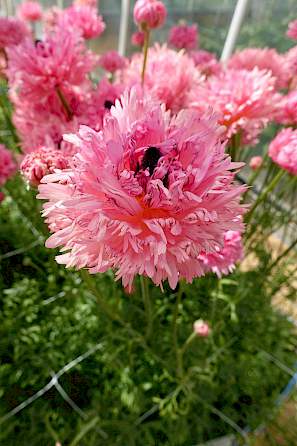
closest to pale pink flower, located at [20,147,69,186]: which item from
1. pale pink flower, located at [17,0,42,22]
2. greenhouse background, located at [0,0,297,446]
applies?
greenhouse background, located at [0,0,297,446]

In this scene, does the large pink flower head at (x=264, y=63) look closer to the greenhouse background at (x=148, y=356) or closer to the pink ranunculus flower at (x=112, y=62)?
the greenhouse background at (x=148, y=356)

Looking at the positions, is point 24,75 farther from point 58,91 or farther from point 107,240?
point 107,240

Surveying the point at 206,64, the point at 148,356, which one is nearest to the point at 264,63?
the point at 206,64

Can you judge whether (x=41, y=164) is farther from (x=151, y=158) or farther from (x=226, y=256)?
(x=226, y=256)

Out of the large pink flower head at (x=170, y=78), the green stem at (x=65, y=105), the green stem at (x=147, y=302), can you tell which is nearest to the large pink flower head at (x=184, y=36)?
the large pink flower head at (x=170, y=78)

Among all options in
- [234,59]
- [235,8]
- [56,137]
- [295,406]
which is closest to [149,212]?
[56,137]

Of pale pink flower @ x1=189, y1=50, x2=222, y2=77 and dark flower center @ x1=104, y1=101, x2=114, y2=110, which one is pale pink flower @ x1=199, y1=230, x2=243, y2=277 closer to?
dark flower center @ x1=104, y1=101, x2=114, y2=110
